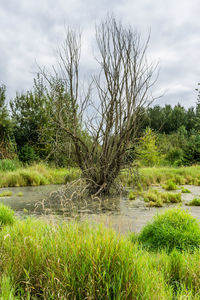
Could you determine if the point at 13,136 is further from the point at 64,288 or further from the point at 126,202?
the point at 64,288

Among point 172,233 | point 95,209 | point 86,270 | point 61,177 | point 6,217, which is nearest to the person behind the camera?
point 86,270

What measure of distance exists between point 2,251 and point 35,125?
58.1ft

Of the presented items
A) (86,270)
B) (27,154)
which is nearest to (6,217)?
(86,270)

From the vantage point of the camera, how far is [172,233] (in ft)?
10.9

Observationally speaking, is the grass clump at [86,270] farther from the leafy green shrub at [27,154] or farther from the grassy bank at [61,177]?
the leafy green shrub at [27,154]

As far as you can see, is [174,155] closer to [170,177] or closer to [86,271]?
[170,177]

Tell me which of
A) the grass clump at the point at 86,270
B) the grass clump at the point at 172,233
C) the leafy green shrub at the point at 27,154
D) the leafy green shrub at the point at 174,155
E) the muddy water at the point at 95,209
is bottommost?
the muddy water at the point at 95,209

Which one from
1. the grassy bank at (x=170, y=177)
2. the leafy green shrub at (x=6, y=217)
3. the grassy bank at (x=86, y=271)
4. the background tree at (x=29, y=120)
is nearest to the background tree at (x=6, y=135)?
the background tree at (x=29, y=120)

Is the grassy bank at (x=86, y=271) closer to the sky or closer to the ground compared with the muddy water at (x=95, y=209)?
closer to the sky

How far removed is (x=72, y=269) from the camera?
193 cm

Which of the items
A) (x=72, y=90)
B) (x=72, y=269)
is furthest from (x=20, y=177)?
(x=72, y=269)

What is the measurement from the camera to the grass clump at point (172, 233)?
10.6ft

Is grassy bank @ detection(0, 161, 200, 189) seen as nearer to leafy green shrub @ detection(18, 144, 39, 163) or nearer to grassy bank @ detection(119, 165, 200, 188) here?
grassy bank @ detection(119, 165, 200, 188)

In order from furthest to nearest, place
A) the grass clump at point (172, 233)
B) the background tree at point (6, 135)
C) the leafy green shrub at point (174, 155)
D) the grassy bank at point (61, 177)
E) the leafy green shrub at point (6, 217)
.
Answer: the leafy green shrub at point (174, 155) < the background tree at point (6, 135) < the grassy bank at point (61, 177) < the leafy green shrub at point (6, 217) < the grass clump at point (172, 233)
